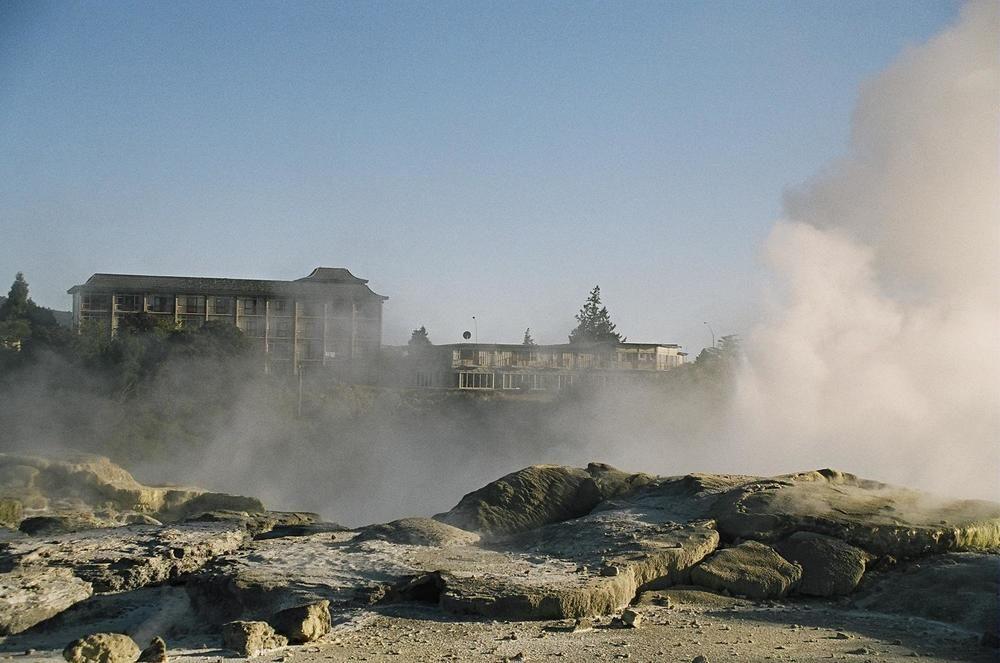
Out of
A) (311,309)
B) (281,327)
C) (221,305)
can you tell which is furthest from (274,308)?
(221,305)

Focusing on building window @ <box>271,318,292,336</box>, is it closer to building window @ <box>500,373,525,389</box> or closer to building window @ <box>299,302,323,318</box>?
building window @ <box>299,302,323,318</box>

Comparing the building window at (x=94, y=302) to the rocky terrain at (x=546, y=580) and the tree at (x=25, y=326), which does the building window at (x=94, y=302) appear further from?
the rocky terrain at (x=546, y=580)

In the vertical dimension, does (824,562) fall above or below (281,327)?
below

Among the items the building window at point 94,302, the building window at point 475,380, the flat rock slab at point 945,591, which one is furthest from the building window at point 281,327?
the flat rock slab at point 945,591

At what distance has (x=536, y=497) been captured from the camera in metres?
11.5

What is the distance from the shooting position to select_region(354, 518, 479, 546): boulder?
9.65 meters

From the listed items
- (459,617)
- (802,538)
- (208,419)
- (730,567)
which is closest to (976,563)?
(802,538)

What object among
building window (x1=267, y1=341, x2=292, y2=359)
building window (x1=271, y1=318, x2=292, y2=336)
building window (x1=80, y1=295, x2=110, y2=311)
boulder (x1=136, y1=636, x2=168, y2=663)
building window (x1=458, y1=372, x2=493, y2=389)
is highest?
building window (x1=80, y1=295, x2=110, y2=311)

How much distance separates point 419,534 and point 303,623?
2.76 m

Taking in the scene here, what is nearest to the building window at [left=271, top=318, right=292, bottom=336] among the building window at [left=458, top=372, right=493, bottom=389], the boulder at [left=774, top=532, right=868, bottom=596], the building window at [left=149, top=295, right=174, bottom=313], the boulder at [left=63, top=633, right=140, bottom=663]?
the building window at [left=149, top=295, right=174, bottom=313]

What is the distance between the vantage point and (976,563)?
8820 mm

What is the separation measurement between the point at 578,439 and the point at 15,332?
59.1ft

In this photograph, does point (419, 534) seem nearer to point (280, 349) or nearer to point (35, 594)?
point (35, 594)

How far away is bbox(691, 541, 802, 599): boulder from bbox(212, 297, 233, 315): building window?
35.6 meters
